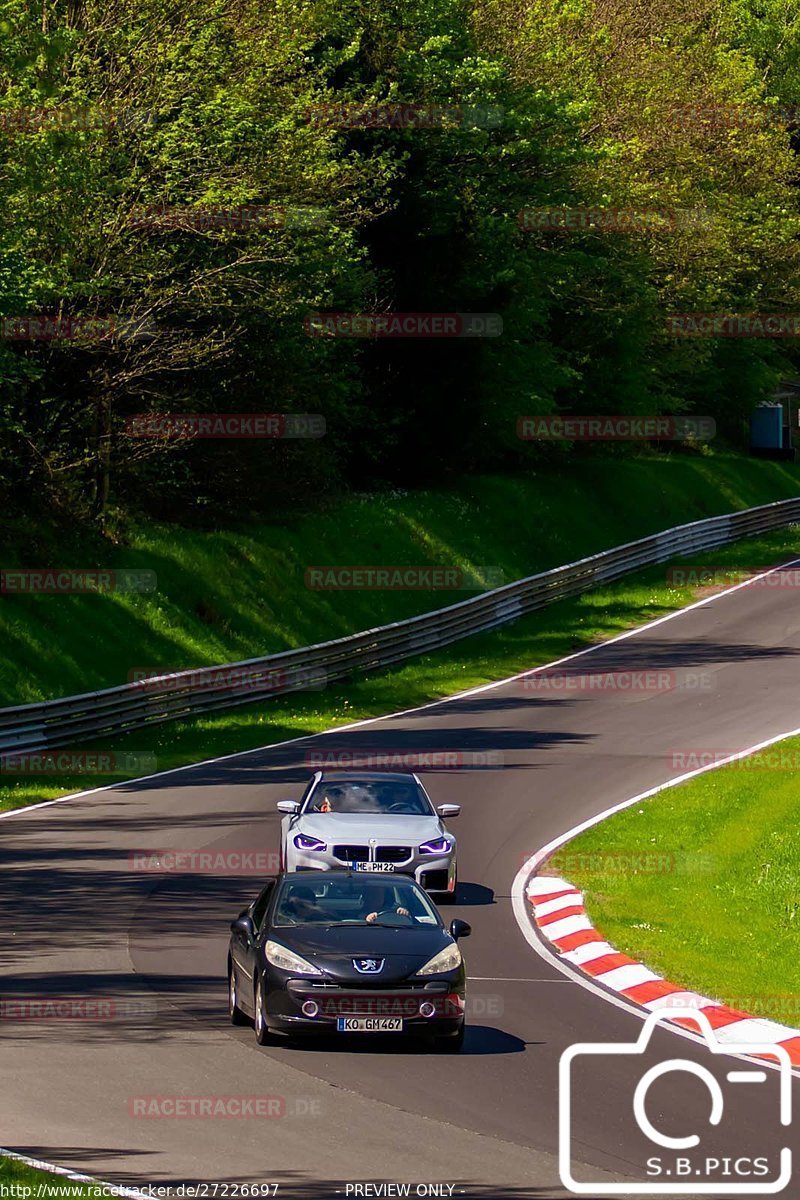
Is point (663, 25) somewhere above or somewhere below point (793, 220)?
above

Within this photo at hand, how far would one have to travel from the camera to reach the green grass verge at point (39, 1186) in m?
8.66

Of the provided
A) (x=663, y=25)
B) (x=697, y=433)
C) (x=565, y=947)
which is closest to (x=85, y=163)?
(x=565, y=947)

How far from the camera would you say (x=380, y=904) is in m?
14.5

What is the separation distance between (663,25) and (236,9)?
3488 cm

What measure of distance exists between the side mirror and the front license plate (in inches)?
46.1

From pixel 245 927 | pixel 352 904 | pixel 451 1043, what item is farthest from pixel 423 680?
pixel 451 1043

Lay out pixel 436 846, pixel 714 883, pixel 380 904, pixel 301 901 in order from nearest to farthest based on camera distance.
Result: pixel 301 901, pixel 380 904, pixel 436 846, pixel 714 883

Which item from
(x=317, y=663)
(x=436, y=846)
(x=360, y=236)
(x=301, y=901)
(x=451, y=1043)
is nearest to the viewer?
(x=451, y=1043)

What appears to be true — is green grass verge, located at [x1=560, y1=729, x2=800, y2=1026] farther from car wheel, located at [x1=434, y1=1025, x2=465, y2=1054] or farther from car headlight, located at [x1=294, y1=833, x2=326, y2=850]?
car headlight, located at [x1=294, y1=833, x2=326, y2=850]

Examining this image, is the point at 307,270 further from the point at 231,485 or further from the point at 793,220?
the point at 793,220

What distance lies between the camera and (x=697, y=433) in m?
69.5

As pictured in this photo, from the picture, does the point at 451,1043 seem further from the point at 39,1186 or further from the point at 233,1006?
the point at 39,1186

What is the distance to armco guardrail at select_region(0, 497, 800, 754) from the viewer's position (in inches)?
1209

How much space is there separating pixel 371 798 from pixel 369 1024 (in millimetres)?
7680
